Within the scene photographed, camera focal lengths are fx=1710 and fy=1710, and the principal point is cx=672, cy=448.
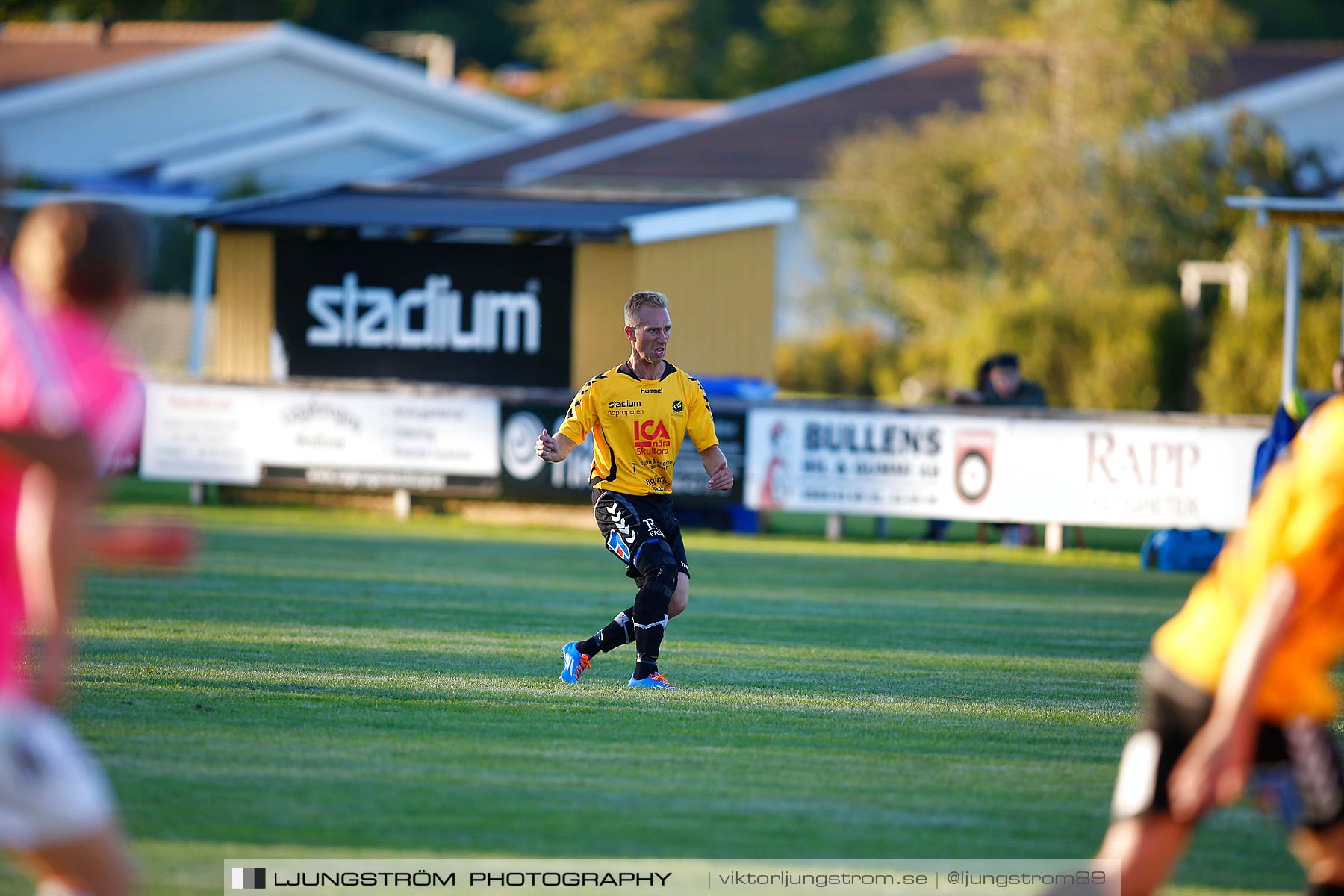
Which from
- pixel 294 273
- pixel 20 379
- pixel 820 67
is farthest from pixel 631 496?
pixel 820 67

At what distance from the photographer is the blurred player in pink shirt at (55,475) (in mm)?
3732

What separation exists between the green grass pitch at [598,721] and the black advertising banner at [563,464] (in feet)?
12.7

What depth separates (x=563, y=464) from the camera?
1922 cm

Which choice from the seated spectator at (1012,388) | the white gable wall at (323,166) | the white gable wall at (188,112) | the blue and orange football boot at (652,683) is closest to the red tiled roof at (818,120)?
the white gable wall at (323,166)

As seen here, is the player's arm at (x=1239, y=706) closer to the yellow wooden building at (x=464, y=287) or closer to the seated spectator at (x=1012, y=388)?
the seated spectator at (x=1012, y=388)

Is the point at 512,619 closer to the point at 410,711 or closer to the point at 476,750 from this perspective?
the point at 410,711

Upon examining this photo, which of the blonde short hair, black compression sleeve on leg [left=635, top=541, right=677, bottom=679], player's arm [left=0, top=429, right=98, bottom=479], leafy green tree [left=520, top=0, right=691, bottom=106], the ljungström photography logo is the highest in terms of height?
leafy green tree [left=520, top=0, right=691, bottom=106]

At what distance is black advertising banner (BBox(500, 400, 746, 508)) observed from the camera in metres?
18.8

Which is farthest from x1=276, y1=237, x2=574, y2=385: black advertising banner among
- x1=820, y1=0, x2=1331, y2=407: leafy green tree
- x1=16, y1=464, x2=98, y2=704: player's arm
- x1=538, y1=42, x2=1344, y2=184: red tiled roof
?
x1=538, y1=42, x2=1344, y2=184: red tiled roof

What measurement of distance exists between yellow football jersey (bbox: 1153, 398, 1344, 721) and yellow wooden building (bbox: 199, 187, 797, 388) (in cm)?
Result: 1638

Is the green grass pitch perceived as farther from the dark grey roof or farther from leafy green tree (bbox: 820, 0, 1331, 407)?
leafy green tree (bbox: 820, 0, 1331, 407)

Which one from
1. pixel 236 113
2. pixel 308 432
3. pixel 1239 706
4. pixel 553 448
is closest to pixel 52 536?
pixel 1239 706

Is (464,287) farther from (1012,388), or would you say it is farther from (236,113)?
(236,113)

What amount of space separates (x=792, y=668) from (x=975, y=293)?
2858 cm
